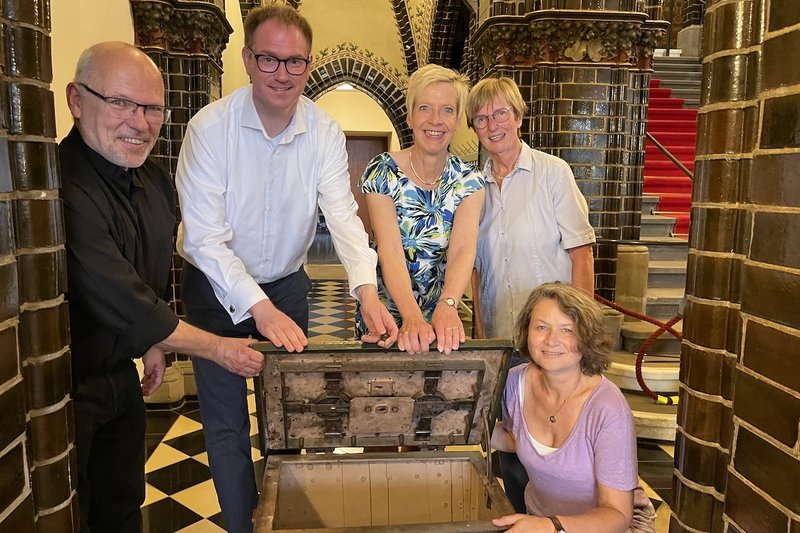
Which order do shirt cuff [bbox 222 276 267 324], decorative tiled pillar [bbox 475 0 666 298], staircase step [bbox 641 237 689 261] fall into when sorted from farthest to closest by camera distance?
staircase step [bbox 641 237 689 261] → decorative tiled pillar [bbox 475 0 666 298] → shirt cuff [bbox 222 276 267 324]

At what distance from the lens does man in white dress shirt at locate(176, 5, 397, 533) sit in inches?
73.8

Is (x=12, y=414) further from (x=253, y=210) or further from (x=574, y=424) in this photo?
(x=574, y=424)

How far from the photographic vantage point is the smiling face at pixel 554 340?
68.5 inches

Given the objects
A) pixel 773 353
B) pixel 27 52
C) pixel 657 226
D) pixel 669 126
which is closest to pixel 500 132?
pixel 773 353

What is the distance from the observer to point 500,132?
7.75ft

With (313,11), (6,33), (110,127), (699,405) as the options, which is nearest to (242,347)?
(110,127)

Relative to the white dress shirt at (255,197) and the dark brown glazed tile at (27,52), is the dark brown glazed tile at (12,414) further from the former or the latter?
the white dress shirt at (255,197)

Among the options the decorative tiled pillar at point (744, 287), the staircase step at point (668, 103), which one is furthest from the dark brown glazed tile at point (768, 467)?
the staircase step at point (668, 103)

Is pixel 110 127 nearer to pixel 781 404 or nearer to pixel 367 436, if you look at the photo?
pixel 367 436

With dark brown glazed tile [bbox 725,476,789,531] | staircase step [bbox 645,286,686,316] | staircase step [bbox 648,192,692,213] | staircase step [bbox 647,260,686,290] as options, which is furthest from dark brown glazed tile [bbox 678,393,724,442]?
staircase step [bbox 648,192,692,213]

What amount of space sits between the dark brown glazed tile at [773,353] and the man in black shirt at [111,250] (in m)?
1.14

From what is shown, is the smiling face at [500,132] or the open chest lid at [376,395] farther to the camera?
the smiling face at [500,132]

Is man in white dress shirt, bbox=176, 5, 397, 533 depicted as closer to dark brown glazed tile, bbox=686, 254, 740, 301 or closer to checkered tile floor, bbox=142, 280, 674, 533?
dark brown glazed tile, bbox=686, 254, 740, 301

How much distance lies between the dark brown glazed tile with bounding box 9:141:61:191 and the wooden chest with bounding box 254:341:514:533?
0.62 m
